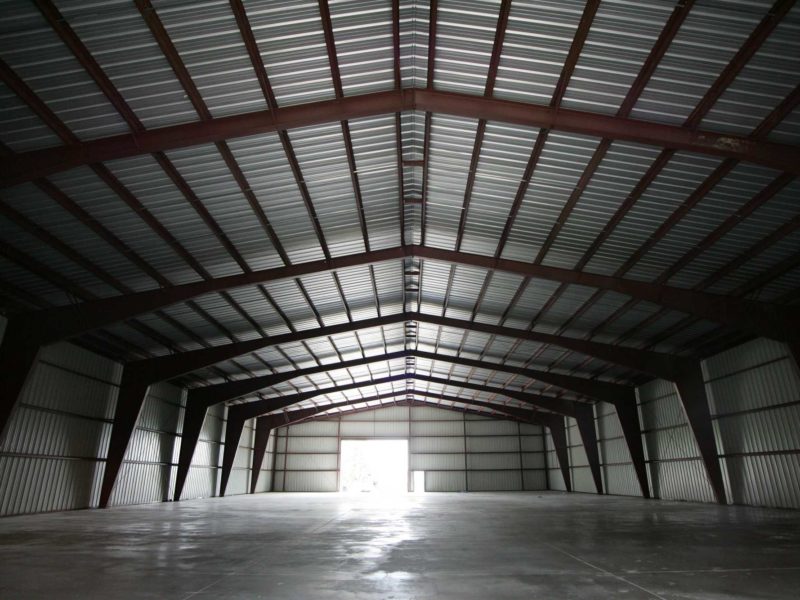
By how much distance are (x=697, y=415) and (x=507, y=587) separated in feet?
82.4

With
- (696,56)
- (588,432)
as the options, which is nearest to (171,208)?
(696,56)

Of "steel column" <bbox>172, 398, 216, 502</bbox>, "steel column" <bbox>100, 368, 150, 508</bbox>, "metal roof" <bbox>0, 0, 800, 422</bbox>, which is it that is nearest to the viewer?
"metal roof" <bbox>0, 0, 800, 422</bbox>

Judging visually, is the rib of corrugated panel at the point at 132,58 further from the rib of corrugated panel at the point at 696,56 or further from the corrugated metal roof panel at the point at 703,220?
the corrugated metal roof panel at the point at 703,220

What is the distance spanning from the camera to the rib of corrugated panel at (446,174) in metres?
15.2

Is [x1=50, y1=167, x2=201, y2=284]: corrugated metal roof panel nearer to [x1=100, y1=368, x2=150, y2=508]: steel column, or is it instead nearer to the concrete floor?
the concrete floor

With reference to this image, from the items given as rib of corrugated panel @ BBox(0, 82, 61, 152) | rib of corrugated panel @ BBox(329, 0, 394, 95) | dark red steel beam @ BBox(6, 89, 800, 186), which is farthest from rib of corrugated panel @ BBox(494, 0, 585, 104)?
rib of corrugated panel @ BBox(0, 82, 61, 152)

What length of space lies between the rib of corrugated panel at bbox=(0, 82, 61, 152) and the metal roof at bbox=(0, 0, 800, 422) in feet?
0.16

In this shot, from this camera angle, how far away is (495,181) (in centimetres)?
1708

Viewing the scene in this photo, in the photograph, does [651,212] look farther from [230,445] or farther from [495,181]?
[230,445]

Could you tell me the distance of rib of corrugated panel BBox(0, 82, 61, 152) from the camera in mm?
11867

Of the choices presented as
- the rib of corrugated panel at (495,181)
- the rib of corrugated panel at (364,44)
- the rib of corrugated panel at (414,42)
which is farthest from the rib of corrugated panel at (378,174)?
the rib of corrugated panel at (495,181)

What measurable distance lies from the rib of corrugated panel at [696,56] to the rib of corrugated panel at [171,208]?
1306cm

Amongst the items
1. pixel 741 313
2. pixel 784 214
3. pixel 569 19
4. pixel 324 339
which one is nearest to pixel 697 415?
pixel 741 313

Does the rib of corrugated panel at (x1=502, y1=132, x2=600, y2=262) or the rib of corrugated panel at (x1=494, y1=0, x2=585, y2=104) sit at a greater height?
the rib of corrugated panel at (x1=494, y1=0, x2=585, y2=104)
